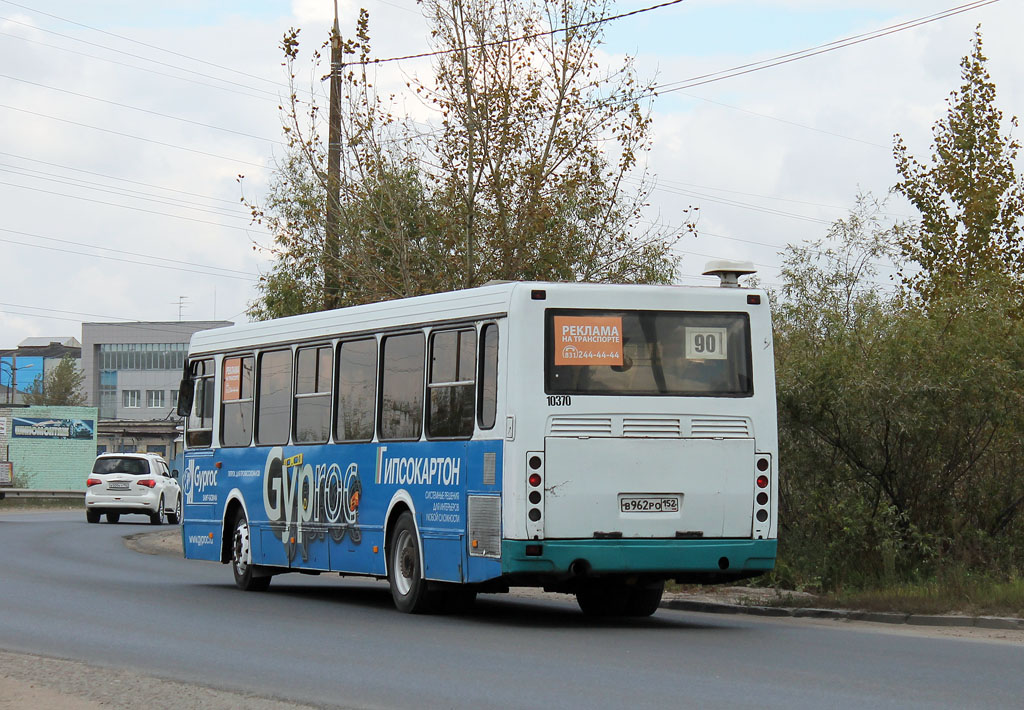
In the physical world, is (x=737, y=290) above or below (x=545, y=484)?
above

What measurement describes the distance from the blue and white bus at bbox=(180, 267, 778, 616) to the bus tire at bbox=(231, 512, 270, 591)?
3.23 metres

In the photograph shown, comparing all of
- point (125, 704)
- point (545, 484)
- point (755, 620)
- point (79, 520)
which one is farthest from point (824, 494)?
point (79, 520)

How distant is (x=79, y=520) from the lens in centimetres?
4650

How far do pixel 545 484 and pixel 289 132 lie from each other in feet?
39.7

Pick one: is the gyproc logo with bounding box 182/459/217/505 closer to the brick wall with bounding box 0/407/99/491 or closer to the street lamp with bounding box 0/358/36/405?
the brick wall with bounding box 0/407/99/491

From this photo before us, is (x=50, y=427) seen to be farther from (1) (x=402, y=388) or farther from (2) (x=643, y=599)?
(2) (x=643, y=599)

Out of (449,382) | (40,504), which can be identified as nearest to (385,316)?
(449,382)

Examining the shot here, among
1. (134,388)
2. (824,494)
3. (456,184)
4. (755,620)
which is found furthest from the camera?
(134,388)

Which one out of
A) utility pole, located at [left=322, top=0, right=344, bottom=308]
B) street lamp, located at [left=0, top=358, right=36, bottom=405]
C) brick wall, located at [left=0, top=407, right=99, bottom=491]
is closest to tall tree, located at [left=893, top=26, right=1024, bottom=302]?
utility pole, located at [left=322, top=0, right=344, bottom=308]

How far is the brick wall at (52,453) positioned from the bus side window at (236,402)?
62163 millimetres

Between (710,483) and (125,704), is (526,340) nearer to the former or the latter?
(710,483)

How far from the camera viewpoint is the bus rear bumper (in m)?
14.4

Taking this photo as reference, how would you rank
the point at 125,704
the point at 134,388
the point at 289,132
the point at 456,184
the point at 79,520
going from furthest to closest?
the point at 134,388 < the point at 79,520 < the point at 289,132 < the point at 456,184 < the point at 125,704

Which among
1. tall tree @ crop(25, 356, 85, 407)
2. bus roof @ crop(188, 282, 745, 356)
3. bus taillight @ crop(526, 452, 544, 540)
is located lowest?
bus taillight @ crop(526, 452, 544, 540)
